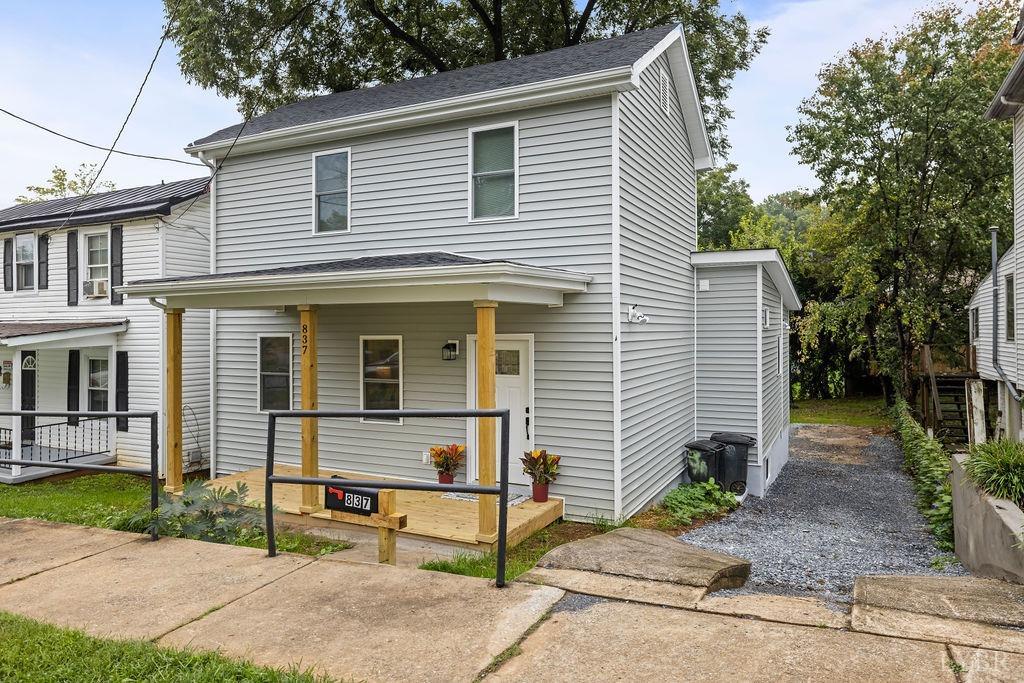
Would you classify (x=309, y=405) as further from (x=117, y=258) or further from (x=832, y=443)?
(x=832, y=443)

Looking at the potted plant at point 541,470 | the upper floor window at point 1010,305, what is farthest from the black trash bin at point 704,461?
the upper floor window at point 1010,305

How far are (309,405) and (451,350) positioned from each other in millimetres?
2091

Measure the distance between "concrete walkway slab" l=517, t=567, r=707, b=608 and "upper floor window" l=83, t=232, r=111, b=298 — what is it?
12.8 meters

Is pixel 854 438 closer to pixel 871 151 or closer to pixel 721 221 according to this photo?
pixel 871 151

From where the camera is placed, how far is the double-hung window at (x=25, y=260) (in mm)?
14188

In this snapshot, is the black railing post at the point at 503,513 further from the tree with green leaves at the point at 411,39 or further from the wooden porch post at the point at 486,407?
the tree with green leaves at the point at 411,39

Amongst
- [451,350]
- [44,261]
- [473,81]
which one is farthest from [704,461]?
[44,261]

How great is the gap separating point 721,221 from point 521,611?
31925mm

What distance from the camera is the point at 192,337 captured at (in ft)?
42.5

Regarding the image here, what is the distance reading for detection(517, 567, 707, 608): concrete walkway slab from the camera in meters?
3.53

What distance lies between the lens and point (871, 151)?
768 inches

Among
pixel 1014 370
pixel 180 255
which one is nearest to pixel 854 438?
pixel 1014 370

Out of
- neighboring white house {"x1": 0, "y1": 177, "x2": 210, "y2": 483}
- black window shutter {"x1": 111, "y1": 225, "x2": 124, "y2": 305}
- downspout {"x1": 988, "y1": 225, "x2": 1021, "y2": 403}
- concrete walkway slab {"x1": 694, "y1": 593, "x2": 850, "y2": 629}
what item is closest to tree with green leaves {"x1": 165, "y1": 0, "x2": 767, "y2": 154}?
neighboring white house {"x1": 0, "y1": 177, "x2": 210, "y2": 483}

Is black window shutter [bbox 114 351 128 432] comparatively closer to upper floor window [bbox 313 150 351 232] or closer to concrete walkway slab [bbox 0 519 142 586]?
upper floor window [bbox 313 150 351 232]
